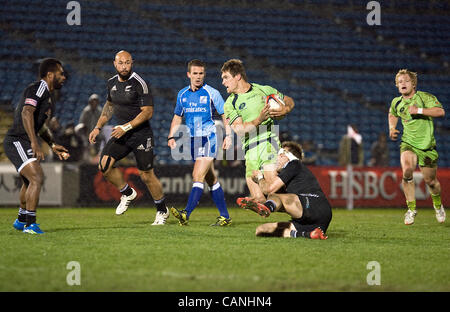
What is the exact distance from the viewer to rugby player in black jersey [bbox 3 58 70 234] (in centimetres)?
769

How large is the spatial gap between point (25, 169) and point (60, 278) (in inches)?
124

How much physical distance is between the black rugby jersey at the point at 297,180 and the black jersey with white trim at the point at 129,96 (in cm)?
267

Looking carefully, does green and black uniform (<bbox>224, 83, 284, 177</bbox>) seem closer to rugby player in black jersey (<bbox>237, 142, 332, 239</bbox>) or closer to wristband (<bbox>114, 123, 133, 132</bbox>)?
rugby player in black jersey (<bbox>237, 142, 332, 239</bbox>)

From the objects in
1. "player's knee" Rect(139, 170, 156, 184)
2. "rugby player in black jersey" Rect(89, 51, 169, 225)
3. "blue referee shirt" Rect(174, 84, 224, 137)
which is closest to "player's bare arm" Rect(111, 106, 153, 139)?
"rugby player in black jersey" Rect(89, 51, 169, 225)

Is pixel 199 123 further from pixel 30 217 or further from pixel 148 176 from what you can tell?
pixel 30 217

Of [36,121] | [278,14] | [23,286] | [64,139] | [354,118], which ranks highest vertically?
[278,14]

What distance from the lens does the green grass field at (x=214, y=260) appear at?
483cm

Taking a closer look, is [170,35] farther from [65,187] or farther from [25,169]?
[25,169]

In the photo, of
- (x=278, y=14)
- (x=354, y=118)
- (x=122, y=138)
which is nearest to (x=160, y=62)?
(x=278, y=14)

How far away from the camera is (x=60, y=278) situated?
16.3ft

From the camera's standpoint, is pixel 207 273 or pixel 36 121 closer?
pixel 207 273

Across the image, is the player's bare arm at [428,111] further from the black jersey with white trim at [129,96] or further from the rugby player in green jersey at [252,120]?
the black jersey with white trim at [129,96]

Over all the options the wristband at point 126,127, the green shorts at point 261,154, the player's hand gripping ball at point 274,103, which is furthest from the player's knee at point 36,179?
the player's hand gripping ball at point 274,103

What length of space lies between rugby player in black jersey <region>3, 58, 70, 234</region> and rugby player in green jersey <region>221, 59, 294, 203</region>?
224cm
